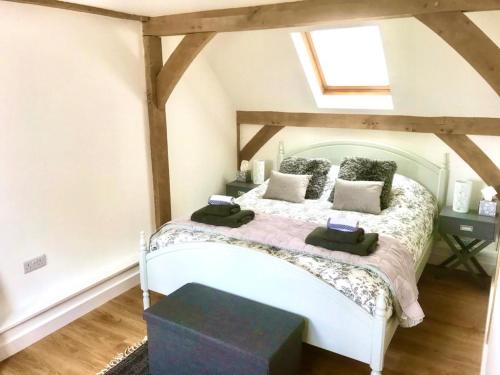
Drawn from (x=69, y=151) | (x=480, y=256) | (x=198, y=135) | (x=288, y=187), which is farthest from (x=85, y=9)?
(x=480, y=256)

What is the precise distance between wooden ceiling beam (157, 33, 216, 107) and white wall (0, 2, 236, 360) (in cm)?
18

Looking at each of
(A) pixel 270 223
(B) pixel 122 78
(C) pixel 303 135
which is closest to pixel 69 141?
(B) pixel 122 78

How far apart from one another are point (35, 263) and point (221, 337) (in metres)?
1.51

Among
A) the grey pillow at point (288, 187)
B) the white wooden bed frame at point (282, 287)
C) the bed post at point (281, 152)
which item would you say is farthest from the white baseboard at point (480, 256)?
the bed post at point (281, 152)

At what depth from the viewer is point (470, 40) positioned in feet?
7.53

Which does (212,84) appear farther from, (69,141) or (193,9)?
(69,141)

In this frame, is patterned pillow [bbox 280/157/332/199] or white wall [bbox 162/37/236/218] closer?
patterned pillow [bbox 280/157/332/199]

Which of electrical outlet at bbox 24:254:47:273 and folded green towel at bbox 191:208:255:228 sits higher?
folded green towel at bbox 191:208:255:228

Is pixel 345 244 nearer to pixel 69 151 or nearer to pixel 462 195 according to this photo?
pixel 462 195

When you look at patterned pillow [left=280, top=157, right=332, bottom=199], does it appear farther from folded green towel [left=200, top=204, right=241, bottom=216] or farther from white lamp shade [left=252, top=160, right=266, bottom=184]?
folded green towel [left=200, top=204, right=241, bottom=216]

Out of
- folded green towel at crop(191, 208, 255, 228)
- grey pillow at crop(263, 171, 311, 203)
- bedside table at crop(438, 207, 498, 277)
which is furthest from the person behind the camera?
grey pillow at crop(263, 171, 311, 203)

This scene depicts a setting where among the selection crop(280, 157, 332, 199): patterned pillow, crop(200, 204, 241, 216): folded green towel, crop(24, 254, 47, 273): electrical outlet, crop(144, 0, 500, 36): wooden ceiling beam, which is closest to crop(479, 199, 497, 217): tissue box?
crop(280, 157, 332, 199): patterned pillow

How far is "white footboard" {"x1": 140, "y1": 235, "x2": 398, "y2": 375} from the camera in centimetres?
213

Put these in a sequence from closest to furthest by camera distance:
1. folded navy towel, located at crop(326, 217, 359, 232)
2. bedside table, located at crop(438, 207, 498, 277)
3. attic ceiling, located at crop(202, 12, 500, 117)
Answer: folded navy towel, located at crop(326, 217, 359, 232) < attic ceiling, located at crop(202, 12, 500, 117) < bedside table, located at crop(438, 207, 498, 277)
